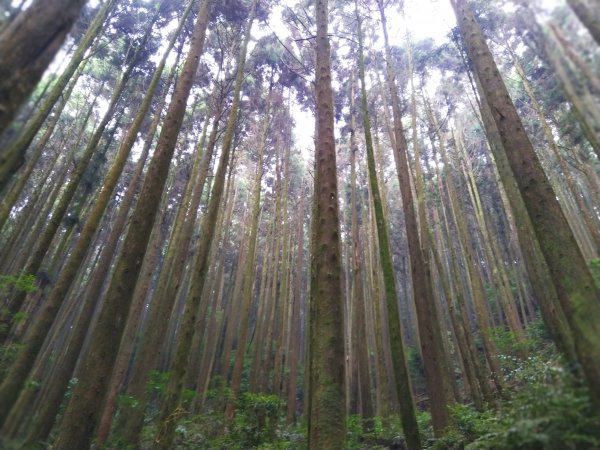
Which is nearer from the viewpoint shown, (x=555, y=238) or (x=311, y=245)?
(x=555, y=238)

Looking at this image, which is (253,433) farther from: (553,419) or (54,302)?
(553,419)

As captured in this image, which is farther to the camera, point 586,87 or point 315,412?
point 315,412

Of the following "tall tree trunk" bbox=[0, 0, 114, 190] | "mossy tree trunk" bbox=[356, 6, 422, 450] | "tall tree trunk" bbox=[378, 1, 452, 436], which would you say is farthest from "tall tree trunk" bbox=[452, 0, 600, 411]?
"tall tree trunk" bbox=[0, 0, 114, 190]

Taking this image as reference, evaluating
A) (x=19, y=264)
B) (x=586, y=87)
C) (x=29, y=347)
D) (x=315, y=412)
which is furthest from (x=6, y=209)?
(x=586, y=87)

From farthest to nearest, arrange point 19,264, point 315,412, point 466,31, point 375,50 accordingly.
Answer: point 375,50, point 19,264, point 466,31, point 315,412

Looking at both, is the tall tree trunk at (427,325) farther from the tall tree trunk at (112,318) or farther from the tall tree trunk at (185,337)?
the tall tree trunk at (112,318)

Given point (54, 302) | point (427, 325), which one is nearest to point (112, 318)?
point (54, 302)

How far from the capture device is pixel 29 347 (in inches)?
247

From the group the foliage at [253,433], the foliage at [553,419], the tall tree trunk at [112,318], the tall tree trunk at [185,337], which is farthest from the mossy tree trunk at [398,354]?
the tall tree trunk at [112,318]

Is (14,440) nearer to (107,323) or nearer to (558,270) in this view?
(107,323)

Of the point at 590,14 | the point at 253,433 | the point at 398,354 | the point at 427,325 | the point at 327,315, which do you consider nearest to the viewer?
the point at 590,14

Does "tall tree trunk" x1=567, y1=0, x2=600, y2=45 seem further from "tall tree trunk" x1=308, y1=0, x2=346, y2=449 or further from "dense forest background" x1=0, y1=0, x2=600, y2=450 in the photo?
"tall tree trunk" x1=308, y1=0, x2=346, y2=449

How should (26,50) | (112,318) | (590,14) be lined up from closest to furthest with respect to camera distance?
(26,50)
(590,14)
(112,318)

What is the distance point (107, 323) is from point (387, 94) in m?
14.2
